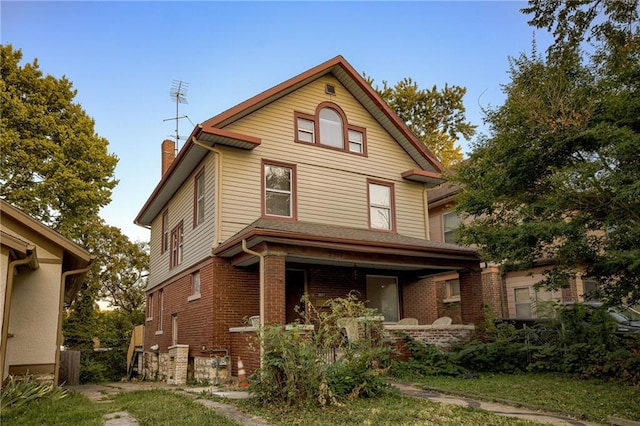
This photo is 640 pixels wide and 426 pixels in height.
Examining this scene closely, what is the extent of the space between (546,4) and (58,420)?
8.68 m

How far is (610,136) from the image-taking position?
8.02 metres

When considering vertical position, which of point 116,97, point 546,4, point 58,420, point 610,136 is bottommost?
point 58,420

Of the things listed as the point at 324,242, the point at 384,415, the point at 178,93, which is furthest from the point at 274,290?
the point at 178,93

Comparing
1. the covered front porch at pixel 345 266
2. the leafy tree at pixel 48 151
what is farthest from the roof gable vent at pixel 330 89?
the leafy tree at pixel 48 151

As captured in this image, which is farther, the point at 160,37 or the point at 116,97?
the point at 116,97

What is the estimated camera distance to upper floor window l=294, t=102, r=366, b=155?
14891 millimetres

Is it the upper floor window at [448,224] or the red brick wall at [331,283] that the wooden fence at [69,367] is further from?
the upper floor window at [448,224]

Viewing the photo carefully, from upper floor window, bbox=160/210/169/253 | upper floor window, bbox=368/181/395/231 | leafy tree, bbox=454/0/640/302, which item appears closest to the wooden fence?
upper floor window, bbox=160/210/169/253

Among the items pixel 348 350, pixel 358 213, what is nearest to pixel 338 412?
pixel 348 350

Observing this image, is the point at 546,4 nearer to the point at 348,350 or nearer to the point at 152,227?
the point at 348,350

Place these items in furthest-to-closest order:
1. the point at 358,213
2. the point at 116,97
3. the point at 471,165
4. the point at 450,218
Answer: the point at 450,218
the point at 116,97
the point at 358,213
the point at 471,165

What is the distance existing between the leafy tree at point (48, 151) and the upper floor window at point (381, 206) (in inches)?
507

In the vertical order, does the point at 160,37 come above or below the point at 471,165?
above

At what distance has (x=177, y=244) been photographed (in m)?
16.9
